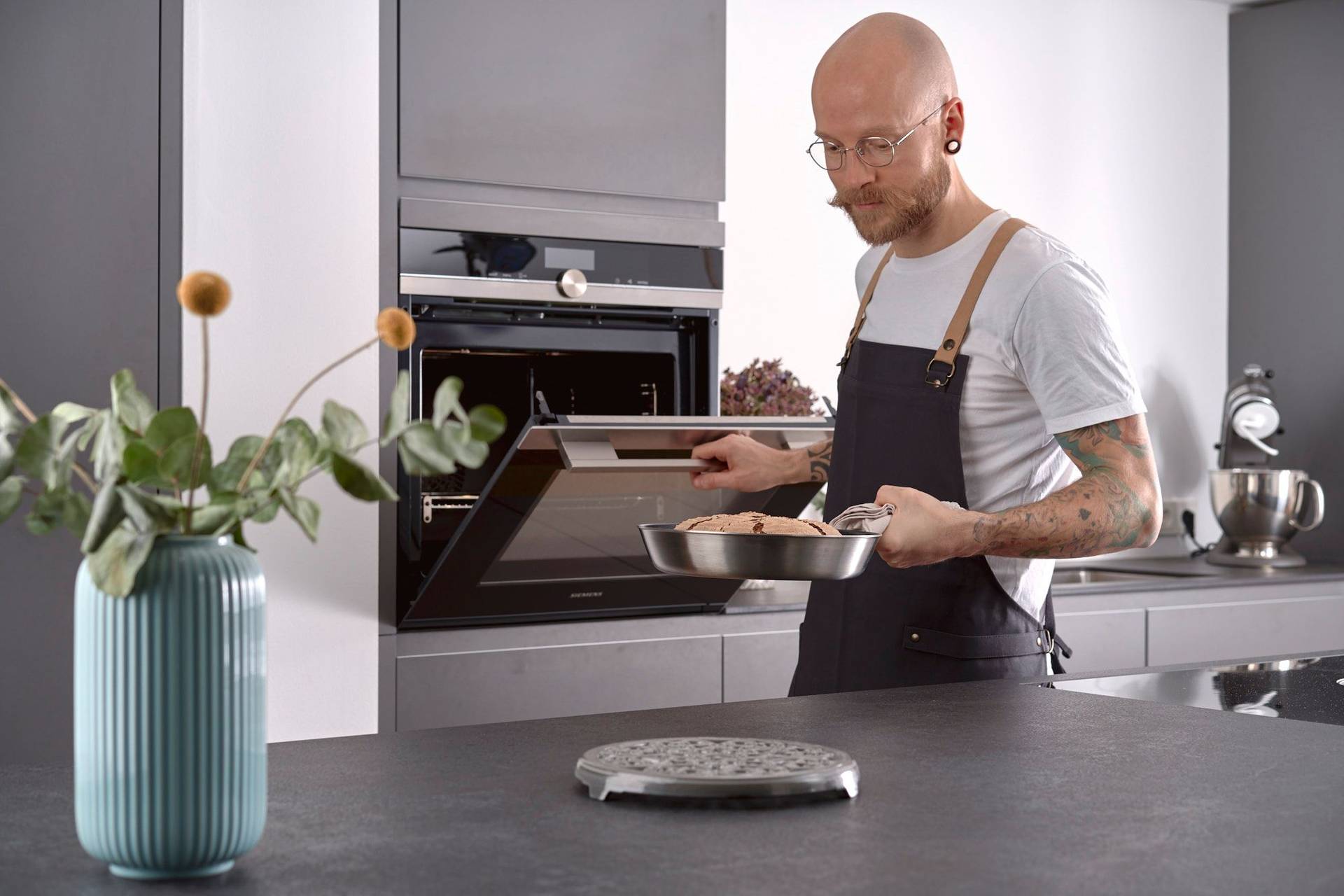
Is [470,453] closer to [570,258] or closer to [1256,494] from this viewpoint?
[570,258]

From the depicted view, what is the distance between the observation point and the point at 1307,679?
63.7 inches

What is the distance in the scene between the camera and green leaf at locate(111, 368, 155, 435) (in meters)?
0.77

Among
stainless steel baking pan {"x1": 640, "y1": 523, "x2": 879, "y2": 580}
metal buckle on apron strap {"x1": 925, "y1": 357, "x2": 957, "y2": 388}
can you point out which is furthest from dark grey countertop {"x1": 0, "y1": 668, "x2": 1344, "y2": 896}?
metal buckle on apron strap {"x1": 925, "y1": 357, "x2": 957, "y2": 388}

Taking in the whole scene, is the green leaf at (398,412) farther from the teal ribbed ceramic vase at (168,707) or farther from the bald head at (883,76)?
the bald head at (883,76)

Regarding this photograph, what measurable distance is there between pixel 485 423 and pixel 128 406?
209mm

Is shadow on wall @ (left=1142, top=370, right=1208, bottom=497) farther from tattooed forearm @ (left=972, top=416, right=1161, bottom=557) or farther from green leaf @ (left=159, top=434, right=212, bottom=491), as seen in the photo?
green leaf @ (left=159, top=434, right=212, bottom=491)

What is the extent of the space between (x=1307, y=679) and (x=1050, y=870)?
3.09 feet

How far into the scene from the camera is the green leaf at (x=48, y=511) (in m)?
0.74

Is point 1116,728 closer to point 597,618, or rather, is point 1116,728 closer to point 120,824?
→ point 120,824

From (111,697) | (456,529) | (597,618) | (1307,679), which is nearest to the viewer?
(111,697)

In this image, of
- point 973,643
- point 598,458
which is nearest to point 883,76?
point 973,643

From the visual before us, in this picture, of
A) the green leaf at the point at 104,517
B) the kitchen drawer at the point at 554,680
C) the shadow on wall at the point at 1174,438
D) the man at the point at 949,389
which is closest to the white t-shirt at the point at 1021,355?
the man at the point at 949,389

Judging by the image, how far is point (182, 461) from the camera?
0.76 m

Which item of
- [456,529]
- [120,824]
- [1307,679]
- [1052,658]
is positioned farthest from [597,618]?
[120,824]
